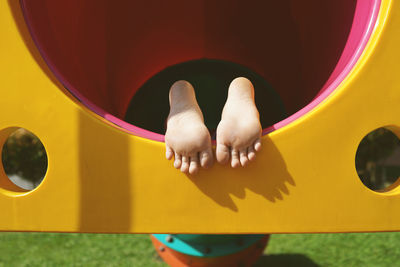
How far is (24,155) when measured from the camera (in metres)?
4.76

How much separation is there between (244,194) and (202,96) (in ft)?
3.35

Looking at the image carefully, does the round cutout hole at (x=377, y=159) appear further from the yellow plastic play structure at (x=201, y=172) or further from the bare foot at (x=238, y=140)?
the bare foot at (x=238, y=140)

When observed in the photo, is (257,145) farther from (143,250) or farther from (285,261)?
(143,250)

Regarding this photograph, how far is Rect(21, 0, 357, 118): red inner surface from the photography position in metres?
1.70

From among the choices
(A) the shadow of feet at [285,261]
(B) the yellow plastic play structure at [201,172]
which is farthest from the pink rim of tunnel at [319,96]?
(A) the shadow of feet at [285,261]

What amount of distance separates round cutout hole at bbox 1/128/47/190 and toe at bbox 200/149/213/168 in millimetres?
3732

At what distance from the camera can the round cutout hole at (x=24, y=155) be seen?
4723mm

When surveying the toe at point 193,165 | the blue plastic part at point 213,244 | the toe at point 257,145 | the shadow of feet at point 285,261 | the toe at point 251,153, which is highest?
the toe at point 257,145

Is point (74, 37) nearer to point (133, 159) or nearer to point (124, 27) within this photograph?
point (124, 27)

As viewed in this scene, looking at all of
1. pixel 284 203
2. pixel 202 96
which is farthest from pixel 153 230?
Result: pixel 202 96

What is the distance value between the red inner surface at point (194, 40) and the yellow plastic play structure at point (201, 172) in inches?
10.6

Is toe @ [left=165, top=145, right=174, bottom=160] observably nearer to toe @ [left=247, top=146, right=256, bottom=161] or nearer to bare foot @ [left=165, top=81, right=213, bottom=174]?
bare foot @ [left=165, top=81, right=213, bottom=174]

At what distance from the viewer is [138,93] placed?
7.53 ft

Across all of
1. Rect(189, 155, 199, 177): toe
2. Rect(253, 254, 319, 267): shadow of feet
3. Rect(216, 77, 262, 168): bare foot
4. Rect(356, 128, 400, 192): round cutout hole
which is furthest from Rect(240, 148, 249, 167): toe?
Rect(356, 128, 400, 192): round cutout hole
